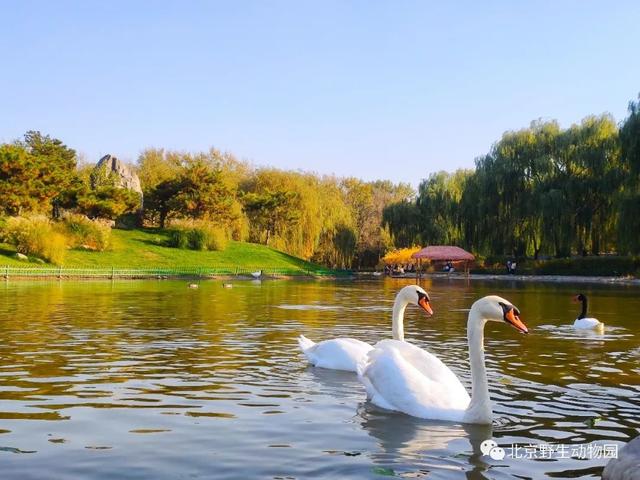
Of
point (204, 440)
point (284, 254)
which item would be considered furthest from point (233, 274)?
point (204, 440)

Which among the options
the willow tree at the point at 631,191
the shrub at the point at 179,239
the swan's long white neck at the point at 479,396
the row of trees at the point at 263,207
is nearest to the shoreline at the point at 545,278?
the willow tree at the point at 631,191

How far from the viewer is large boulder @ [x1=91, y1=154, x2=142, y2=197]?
2660 inches

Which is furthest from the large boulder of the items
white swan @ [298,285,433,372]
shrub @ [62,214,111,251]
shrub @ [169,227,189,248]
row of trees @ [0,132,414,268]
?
white swan @ [298,285,433,372]

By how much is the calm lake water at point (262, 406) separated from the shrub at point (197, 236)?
4723cm

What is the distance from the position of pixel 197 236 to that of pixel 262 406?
5737 centimetres

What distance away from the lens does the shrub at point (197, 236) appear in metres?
63.9

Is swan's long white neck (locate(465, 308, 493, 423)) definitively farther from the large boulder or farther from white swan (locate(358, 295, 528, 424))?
the large boulder

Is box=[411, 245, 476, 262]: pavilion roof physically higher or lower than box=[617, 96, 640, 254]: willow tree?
lower

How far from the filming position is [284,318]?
1966cm

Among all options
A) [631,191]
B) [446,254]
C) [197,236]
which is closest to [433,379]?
[631,191]

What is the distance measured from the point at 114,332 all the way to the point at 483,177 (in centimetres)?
4842

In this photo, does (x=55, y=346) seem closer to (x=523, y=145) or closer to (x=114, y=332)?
(x=114, y=332)

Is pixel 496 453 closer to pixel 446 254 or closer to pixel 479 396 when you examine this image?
pixel 479 396

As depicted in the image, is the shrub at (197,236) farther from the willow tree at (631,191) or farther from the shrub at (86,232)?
the willow tree at (631,191)
